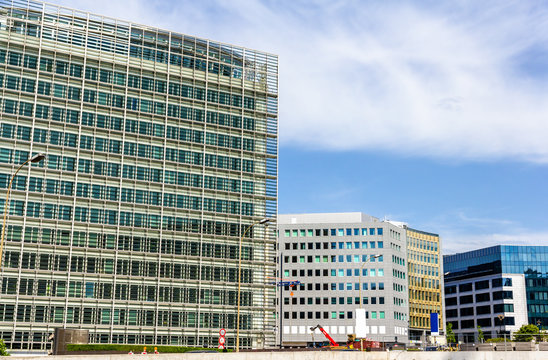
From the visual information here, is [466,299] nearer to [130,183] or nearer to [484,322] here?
[484,322]

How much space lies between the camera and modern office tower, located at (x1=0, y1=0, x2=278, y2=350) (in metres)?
81.3

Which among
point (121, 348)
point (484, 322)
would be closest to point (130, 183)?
point (121, 348)

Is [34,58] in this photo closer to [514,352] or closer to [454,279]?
[514,352]

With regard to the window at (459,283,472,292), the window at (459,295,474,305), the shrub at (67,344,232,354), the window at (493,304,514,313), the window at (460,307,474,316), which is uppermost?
the window at (459,283,472,292)

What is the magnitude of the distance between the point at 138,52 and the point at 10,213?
93.2 ft

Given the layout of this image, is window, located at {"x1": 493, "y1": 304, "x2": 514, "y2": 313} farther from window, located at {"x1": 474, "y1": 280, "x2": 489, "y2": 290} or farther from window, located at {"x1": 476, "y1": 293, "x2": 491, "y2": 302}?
window, located at {"x1": 474, "y1": 280, "x2": 489, "y2": 290}

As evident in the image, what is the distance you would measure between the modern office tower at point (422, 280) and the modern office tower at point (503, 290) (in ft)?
36.7

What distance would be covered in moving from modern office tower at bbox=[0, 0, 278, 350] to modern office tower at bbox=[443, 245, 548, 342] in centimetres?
9733

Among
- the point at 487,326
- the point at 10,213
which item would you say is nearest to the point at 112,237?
the point at 10,213

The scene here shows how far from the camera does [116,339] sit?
83438 millimetres

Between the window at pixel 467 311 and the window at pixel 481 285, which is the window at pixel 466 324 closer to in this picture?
the window at pixel 467 311

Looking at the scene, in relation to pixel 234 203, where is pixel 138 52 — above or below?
above

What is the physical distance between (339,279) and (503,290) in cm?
5117

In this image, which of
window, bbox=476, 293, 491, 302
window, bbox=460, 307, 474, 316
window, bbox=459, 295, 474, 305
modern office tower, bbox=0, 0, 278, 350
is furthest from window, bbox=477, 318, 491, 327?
modern office tower, bbox=0, 0, 278, 350
